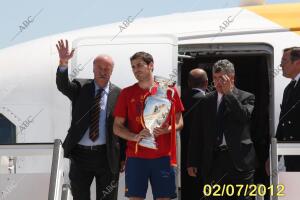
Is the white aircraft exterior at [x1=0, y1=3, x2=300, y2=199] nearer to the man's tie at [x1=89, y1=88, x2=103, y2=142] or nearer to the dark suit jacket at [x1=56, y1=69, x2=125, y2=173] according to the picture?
the dark suit jacket at [x1=56, y1=69, x2=125, y2=173]

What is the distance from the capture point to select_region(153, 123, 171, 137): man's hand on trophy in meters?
5.88

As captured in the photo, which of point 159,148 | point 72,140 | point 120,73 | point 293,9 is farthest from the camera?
point 293,9

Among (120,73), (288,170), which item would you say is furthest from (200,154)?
(120,73)

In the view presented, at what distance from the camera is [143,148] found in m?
5.98

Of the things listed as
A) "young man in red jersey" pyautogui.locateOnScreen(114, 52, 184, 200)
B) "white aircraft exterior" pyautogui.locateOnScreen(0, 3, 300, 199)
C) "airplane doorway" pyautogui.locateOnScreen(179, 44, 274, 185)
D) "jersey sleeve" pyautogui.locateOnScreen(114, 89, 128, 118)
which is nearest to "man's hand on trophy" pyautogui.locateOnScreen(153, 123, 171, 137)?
"young man in red jersey" pyautogui.locateOnScreen(114, 52, 184, 200)

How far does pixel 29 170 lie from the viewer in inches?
295

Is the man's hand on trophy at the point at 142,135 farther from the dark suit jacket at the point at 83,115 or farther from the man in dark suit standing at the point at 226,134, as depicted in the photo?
the man in dark suit standing at the point at 226,134

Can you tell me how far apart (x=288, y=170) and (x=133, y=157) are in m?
1.67

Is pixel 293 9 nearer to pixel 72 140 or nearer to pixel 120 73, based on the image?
pixel 120 73

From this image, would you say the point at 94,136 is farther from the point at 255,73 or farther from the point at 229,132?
the point at 255,73

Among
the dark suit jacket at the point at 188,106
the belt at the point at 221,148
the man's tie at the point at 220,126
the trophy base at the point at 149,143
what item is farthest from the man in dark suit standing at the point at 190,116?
the trophy base at the point at 149,143

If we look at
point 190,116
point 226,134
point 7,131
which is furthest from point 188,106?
point 7,131

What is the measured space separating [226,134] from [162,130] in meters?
0.64

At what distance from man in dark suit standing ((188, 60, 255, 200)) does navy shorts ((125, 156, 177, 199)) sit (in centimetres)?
42
